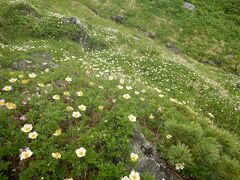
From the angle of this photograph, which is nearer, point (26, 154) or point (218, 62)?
point (26, 154)

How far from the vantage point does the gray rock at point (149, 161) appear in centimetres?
586

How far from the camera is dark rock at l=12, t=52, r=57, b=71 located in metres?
11.5

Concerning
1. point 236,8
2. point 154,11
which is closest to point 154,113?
point 154,11

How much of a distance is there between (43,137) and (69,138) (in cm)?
54

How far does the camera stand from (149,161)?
604 centimetres

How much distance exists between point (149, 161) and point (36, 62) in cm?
853

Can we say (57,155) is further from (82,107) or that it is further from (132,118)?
(132,118)

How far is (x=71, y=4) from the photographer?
104 feet

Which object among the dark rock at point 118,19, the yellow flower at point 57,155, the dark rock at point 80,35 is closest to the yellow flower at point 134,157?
the yellow flower at point 57,155

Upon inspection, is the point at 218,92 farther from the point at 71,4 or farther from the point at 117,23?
the point at 71,4

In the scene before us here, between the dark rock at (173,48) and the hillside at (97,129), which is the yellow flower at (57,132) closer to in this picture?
the hillside at (97,129)

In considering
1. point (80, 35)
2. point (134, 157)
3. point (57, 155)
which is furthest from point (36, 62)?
point (134, 157)

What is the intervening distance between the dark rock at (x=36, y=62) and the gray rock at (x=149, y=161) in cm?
626

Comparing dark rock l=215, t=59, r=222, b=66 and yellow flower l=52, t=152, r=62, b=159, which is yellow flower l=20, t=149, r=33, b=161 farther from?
dark rock l=215, t=59, r=222, b=66
